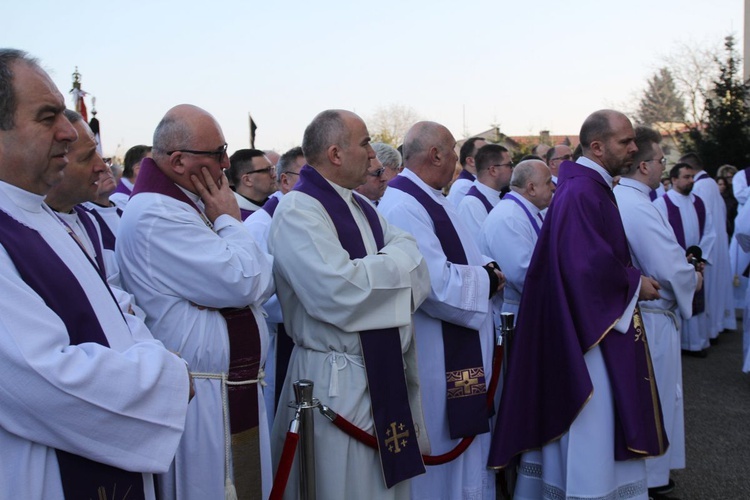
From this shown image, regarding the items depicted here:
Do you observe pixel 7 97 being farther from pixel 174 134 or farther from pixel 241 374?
pixel 241 374

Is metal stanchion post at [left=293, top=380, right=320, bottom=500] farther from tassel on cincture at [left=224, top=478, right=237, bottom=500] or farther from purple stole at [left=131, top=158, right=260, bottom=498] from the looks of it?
tassel on cincture at [left=224, top=478, right=237, bottom=500]

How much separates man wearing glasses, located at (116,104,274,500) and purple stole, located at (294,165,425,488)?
522 mm

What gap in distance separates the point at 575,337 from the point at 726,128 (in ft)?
44.2

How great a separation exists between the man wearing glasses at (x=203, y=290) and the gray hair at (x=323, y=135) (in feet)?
1.99

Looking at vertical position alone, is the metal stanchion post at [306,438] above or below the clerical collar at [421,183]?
below

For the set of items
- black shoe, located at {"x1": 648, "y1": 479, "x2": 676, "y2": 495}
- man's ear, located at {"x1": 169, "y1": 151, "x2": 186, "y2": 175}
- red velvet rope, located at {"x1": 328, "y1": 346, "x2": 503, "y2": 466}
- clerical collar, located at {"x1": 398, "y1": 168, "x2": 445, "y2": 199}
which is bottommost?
black shoe, located at {"x1": 648, "y1": 479, "x2": 676, "y2": 495}

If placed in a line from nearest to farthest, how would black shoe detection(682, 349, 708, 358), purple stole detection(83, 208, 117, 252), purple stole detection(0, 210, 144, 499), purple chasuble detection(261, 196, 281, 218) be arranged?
1. purple stole detection(0, 210, 144, 499)
2. purple stole detection(83, 208, 117, 252)
3. purple chasuble detection(261, 196, 281, 218)
4. black shoe detection(682, 349, 708, 358)

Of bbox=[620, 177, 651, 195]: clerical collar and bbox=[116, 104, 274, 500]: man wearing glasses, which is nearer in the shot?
bbox=[116, 104, 274, 500]: man wearing glasses

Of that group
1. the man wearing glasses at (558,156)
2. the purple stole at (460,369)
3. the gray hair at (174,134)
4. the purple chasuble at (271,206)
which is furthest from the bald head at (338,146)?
the man wearing glasses at (558,156)

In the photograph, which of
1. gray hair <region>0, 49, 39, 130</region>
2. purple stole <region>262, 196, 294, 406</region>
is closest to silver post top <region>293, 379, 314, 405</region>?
purple stole <region>262, 196, 294, 406</region>

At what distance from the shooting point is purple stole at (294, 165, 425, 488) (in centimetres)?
343

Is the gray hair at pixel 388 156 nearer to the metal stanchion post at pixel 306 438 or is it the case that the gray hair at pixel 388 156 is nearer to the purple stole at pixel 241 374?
the purple stole at pixel 241 374

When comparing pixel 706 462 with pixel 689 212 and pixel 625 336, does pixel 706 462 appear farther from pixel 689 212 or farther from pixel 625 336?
pixel 689 212

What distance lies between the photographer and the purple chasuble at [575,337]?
438 centimetres
